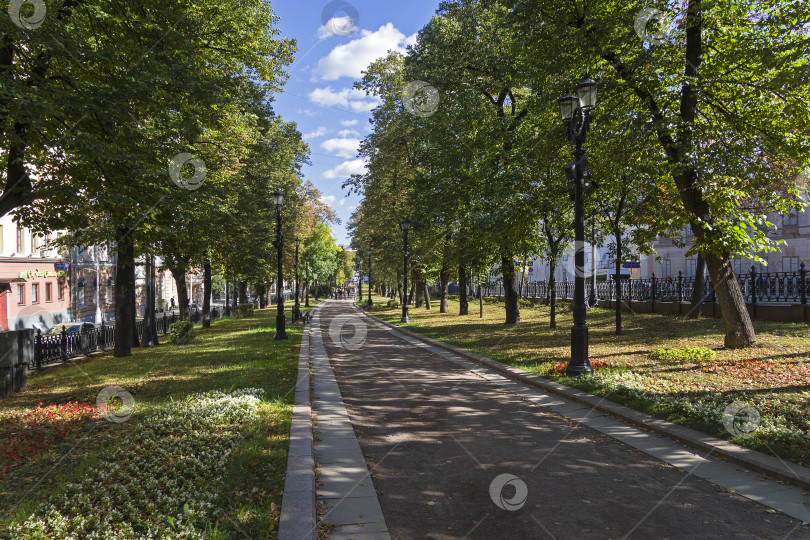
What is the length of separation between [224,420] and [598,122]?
10866 millimetres

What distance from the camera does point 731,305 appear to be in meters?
11.0

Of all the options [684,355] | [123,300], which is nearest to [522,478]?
[684,355]

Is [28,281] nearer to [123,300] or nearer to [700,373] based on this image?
[123,300]

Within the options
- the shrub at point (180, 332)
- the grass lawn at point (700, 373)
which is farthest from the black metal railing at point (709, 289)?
the shrub at point (180, 332)

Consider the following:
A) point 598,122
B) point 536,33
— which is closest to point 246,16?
point 536,33

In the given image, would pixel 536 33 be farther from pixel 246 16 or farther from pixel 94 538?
pixel 94 538

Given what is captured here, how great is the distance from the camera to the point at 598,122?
11898mm

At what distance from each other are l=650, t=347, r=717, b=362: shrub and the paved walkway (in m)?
3.82

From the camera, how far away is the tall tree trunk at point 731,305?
11.0 metres

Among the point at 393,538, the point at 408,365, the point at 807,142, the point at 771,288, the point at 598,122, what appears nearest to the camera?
the point at 393,538

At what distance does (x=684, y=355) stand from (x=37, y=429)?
1217 cm

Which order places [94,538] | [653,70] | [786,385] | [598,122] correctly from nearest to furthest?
[94,538] → [786,385] → [653,70] → [598,122]

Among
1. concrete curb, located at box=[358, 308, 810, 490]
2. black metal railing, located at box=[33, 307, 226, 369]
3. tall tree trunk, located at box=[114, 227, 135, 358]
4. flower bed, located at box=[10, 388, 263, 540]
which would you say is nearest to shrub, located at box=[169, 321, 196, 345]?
black metal railing, located at box=[33, 307, 226, 369]

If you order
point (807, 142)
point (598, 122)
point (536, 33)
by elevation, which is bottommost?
point (807, 142)
